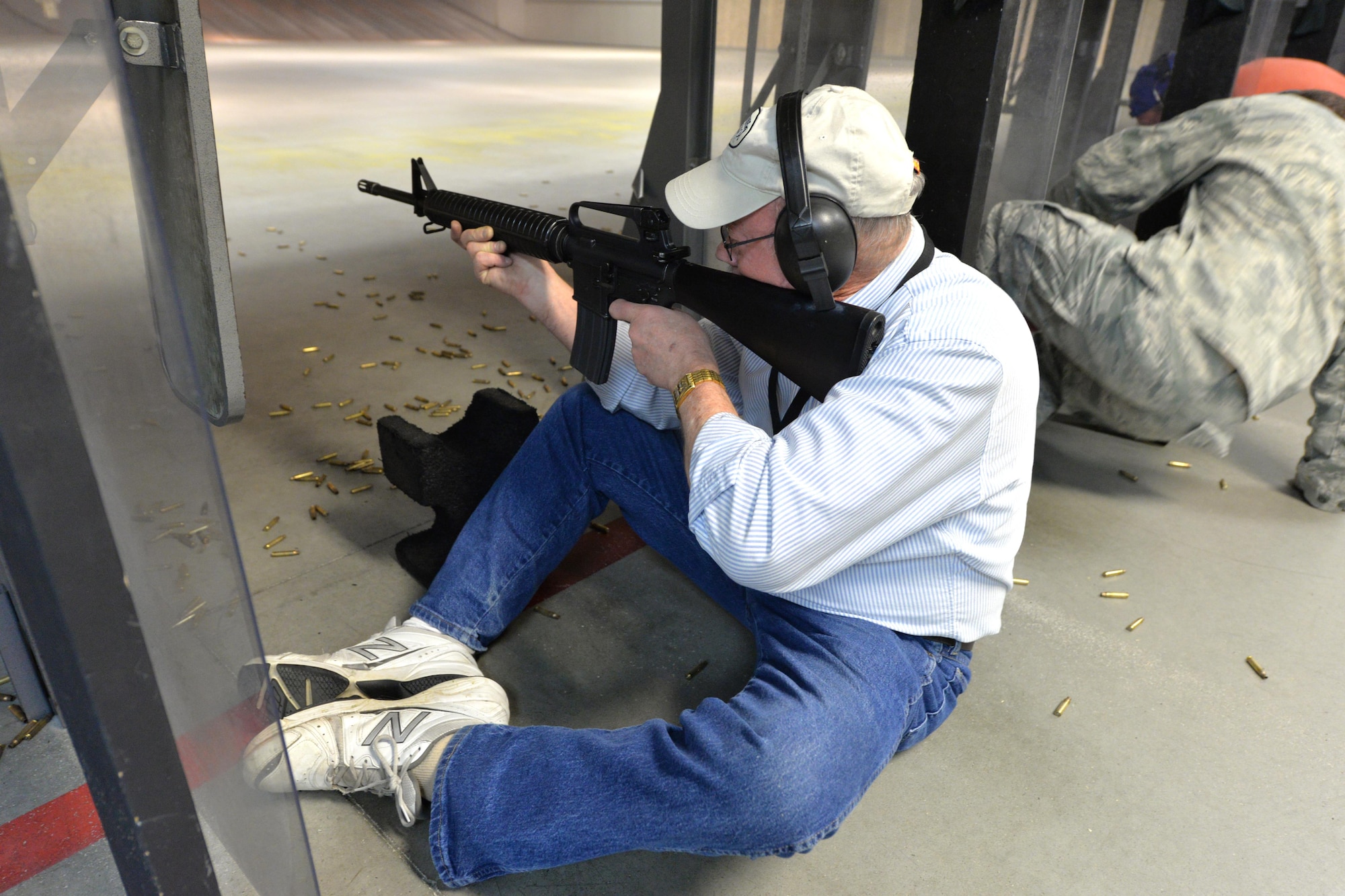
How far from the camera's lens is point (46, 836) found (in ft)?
4.15

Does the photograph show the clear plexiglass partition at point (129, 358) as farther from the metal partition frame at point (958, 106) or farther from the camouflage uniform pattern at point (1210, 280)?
Result: the camouflage uniform pattern at point (1210, 280)

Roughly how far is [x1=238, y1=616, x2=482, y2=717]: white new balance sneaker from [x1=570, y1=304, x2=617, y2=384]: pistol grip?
1.81 feet

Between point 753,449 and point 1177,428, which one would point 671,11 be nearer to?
point 1177,428

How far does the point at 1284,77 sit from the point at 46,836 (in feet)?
12.6

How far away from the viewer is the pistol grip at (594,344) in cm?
161

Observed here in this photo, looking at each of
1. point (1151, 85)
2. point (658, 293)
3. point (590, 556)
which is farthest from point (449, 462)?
point (1151, 85)

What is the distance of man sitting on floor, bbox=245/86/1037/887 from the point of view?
113 cm

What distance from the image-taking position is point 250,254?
4.26 meters

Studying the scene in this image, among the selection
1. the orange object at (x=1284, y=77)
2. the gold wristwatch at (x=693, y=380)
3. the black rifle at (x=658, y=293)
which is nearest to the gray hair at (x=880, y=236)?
the black rifle at (x=658, y=293)

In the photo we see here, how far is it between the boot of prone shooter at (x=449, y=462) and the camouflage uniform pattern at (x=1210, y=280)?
1.38 m

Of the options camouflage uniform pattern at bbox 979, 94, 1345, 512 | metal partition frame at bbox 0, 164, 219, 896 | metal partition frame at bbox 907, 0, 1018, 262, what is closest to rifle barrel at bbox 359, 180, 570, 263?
metal partition frame at bbox 907, 0, 1018, 262

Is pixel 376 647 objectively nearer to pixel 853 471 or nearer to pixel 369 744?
pixel 369 744

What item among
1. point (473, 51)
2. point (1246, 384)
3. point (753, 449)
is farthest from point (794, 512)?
point (473, 51)

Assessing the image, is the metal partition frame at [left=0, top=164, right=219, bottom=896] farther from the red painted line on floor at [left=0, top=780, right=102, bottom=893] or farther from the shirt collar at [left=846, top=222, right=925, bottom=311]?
the shirt collar at [left=846, top=222, right=925, bottom=311]
